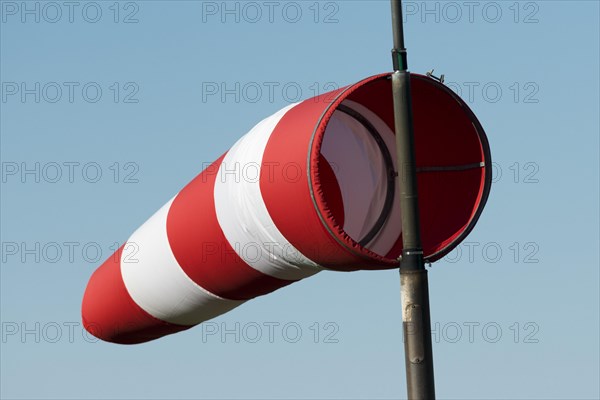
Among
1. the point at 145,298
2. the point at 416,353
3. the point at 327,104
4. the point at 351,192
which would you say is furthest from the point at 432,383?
the point at 145,298

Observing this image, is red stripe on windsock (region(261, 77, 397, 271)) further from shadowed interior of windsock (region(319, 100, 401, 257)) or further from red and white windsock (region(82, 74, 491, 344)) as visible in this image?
shadowed interior of windsock (region(319, 100, 401, 257))

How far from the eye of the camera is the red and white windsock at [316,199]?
8500 mm

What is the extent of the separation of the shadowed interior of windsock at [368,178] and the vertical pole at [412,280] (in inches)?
83.8

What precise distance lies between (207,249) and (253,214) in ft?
4.65

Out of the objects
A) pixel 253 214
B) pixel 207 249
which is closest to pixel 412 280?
pixel 253 214

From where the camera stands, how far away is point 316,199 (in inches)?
325

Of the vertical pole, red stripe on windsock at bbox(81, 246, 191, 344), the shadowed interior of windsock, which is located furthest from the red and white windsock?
red stripe on windsock at bbox(81, 246, 191, 344)

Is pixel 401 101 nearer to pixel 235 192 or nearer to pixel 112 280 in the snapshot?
pixel 235 192

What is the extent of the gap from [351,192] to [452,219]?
4.43ft

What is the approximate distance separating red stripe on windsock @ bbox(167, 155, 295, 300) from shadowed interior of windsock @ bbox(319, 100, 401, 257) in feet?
2.95

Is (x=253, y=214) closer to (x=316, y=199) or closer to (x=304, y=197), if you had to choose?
(x=304, y=197)

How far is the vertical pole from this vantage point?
25.8 feet

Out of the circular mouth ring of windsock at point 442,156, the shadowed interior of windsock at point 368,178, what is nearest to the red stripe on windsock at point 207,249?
the shadowed interior of windsock at point 368,178

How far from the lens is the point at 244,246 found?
971 cm
